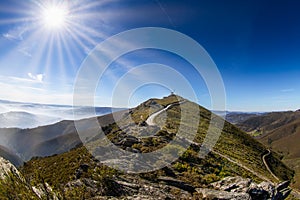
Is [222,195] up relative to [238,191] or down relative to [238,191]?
up

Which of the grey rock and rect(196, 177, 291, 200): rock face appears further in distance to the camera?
rect(196, 177, 291, 200): rock face

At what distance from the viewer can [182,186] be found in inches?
813

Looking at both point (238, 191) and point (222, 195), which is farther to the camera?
point (238, 191)

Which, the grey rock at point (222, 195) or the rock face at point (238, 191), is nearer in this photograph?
the grey rock at point (222, 195)

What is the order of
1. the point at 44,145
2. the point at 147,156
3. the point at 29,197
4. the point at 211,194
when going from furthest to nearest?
the point at 44,145, the point at 147,156, the point at 211,194, the point at 29,197

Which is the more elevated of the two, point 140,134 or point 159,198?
point 140,134

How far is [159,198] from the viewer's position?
17.2 metres

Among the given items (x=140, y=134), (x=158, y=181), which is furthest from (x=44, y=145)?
(x=158, y=181)

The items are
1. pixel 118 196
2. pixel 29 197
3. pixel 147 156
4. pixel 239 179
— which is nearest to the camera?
pixel 29 197

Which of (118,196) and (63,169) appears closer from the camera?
(118,196)

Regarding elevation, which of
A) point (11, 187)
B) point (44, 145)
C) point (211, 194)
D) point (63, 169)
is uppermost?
point (44, 145)

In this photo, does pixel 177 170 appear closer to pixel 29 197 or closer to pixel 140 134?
pixel 140 134

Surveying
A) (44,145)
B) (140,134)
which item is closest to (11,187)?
(140,134)

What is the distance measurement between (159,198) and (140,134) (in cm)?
1989
